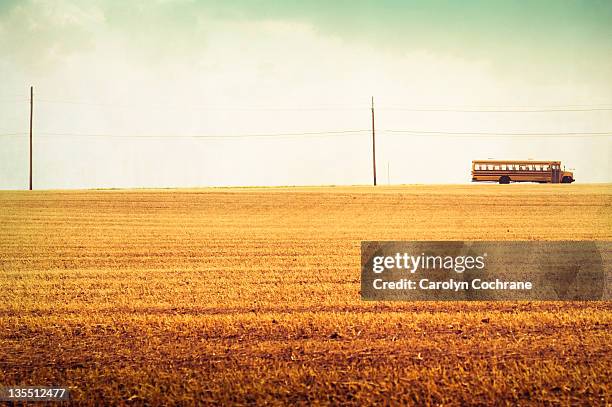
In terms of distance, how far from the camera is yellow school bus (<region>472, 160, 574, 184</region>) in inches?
2571

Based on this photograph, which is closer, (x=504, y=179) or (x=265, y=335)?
(x=265, y=335)

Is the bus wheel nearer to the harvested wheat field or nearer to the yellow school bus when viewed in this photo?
the yellow school bus

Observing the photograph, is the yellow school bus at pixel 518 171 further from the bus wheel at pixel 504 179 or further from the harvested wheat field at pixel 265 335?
the harvested wheat field at pixel 265 335

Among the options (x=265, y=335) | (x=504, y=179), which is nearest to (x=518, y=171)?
(x=504, y=179)

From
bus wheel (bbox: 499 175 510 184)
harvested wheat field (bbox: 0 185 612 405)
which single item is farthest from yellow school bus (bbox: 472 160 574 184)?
harvested wheat field (bbox: 0 185 612 405)

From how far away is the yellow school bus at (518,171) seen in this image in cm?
6531

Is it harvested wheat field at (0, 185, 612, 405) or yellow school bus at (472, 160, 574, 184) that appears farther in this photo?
yellow school bus at (472, 160, 574, 184)

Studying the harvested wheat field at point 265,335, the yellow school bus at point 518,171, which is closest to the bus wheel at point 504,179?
the yellow school bus at point 518,171

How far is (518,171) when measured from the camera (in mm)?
65125

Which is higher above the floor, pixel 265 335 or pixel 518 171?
pixel 518 171

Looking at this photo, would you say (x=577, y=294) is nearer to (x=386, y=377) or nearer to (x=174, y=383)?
(x=386, y=377)

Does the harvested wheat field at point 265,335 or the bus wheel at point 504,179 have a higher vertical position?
the bus wheel at point 504,179

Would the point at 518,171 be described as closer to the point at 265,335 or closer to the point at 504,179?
the point at 504,179

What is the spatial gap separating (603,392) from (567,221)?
26465 millimetres
